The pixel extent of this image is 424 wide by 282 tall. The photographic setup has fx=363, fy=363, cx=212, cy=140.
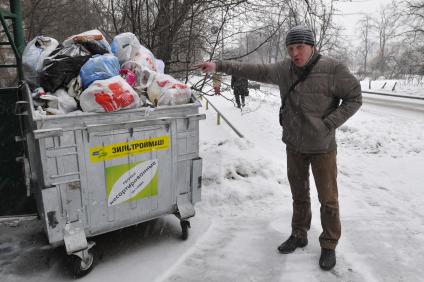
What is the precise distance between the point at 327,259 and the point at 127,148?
191 centimetres

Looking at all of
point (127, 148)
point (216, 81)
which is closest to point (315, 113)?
point (127, 148)

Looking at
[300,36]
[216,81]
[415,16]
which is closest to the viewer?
[300,36]

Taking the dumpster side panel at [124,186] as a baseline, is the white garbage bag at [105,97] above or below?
above

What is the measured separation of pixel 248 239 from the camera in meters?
3.60

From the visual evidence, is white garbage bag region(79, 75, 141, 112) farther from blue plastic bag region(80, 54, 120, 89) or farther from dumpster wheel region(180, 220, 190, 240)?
dumpster wheel region(180, 220, 190, 240)

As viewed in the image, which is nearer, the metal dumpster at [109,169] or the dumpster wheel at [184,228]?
the metal dumpster at [109,169]

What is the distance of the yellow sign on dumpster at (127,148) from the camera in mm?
2898

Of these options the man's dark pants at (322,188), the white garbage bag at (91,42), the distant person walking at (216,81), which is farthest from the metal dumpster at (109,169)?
the distant person walking at (216,81)

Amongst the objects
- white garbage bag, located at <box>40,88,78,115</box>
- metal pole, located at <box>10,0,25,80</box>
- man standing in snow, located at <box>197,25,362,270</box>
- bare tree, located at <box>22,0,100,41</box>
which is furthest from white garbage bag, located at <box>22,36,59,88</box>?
bare tree, located at <box>22,0,100,41</box>

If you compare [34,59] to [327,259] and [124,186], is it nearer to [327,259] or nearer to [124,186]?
[124,186]

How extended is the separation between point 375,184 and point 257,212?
2260 millimetres

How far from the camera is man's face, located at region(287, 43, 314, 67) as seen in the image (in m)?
2.85

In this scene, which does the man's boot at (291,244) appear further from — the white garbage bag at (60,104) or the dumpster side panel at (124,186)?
the white garbage bag at (60,104)

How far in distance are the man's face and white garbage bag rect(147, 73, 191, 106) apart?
1.01 meters
